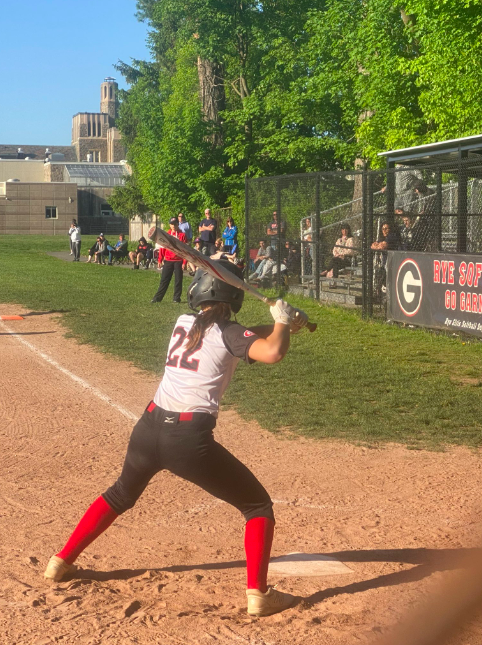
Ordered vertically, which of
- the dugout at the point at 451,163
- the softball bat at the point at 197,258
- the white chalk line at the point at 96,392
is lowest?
the white chalk line at the point at 96,392

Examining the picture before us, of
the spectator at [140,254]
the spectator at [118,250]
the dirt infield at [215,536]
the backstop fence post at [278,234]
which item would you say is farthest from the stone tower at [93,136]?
the dirt infield at [215,536]

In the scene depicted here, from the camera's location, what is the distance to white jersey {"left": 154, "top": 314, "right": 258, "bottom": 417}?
156 inches

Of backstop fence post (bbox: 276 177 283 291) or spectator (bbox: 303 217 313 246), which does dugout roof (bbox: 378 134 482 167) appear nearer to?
spectator (bbox: 303 217 313 246)

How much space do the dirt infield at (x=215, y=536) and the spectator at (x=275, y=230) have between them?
43.3ft

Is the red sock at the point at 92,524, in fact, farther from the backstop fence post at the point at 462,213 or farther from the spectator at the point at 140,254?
the spectator at the point at 140,254

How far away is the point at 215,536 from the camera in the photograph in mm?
5133

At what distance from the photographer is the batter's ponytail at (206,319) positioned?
402cm

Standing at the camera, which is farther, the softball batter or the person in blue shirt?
the person in blue shirt

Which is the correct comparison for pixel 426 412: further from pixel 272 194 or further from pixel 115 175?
pixel 115 175

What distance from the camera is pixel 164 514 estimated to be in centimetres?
551

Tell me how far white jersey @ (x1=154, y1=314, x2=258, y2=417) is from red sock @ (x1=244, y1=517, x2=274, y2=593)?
1.97 feet

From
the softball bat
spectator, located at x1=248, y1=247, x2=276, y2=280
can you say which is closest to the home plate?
the softball bat

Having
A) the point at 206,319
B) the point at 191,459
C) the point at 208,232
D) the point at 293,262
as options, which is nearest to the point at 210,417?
the point at 191,459

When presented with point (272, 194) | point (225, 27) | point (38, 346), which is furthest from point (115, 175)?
point (38, 346)
